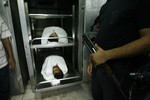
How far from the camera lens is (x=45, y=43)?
1.28 metres

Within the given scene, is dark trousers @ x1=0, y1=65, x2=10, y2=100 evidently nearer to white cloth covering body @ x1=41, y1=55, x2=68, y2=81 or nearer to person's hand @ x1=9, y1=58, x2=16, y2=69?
person's hand @ x1=9, y1=58, x2=16, y2=69

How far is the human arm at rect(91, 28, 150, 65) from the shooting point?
63 cm

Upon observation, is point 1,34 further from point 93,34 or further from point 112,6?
point 112,6

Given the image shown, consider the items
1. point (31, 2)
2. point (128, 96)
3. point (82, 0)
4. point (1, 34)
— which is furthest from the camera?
point (31, 2)

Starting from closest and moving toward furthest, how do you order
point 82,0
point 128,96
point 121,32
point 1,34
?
1. point 128,96
2. point 121,32
3. point 1,34
4. point 82,0

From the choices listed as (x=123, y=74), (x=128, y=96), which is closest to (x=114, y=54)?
(x=123, y=74)

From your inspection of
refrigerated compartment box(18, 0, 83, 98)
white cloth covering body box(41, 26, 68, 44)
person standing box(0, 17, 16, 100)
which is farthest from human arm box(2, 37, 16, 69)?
white cloth covering body box(41, 26, 68, 44)

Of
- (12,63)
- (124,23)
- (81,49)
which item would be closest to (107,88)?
(124,23)

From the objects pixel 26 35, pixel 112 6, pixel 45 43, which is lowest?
pixel 45 43

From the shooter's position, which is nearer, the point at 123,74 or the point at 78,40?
the point at 123,74

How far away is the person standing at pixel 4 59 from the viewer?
1092 millimetres

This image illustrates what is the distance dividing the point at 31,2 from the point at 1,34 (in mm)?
618

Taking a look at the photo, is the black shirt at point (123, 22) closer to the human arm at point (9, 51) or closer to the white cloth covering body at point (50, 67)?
the white cloth covering body at point (50, 67)

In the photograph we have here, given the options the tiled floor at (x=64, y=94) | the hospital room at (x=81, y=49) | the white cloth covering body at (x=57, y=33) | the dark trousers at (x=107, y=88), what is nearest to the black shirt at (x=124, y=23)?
the hospital room at (x=81, y=49)
